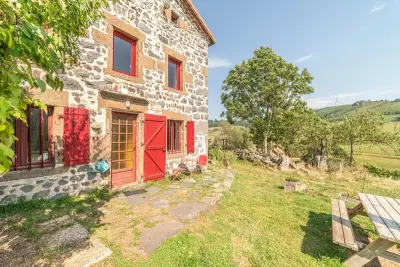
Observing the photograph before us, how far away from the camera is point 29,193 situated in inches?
168

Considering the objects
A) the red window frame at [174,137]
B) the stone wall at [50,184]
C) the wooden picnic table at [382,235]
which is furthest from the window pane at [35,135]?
the wooden picnic table at [382,235]

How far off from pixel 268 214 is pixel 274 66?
578 inches

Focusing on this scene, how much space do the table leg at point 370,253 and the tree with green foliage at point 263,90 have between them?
570 inches

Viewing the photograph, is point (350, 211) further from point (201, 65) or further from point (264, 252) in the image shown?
point (201, 65)

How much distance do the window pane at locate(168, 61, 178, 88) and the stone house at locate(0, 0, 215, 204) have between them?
4 cm

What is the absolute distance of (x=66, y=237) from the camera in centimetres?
309

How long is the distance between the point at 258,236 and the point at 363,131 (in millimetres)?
15328

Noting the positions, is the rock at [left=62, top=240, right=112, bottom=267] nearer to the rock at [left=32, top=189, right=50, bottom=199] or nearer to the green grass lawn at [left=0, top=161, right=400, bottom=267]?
the green grass lawn at [left=0, top=161, right=400, bottom=267]

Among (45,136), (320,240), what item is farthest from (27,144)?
(320,240)

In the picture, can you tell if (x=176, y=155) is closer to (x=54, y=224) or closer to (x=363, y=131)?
(x=54, y=224)

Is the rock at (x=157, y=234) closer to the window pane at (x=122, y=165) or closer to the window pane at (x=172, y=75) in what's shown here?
the window pane at (x=122, y=165)

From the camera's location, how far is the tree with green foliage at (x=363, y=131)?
46.6ft

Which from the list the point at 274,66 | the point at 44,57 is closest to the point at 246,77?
the point at 274,66

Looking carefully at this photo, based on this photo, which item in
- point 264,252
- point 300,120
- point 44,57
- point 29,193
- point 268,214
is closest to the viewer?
point 44,57
